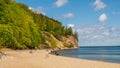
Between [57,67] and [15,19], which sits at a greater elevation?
[15,19]

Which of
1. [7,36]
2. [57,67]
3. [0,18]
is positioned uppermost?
[0,18]

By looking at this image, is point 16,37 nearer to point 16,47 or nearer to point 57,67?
point 16,47

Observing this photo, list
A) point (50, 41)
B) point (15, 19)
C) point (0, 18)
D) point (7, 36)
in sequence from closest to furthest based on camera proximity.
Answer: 1. point (7, 36)
2. point (0, 18)
3. point (15, 19)
4. point (50, 41)

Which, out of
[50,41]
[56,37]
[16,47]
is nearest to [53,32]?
[56,37]

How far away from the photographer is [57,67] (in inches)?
1258

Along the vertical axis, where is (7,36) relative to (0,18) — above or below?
below

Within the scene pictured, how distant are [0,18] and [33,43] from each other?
118ft

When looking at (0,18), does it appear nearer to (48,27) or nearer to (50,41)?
(50,41)

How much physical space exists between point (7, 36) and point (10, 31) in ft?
4.66

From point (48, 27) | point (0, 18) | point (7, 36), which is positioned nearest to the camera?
point (7, 36)

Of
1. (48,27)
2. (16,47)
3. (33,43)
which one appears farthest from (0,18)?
(48,27)

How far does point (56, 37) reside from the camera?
187750mm

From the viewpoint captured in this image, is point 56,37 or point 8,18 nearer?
point 8,18

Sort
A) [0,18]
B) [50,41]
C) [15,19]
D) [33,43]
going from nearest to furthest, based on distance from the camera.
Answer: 1. [0,18]
2. [15,19]
3. [33,43]
4. [50,41]
